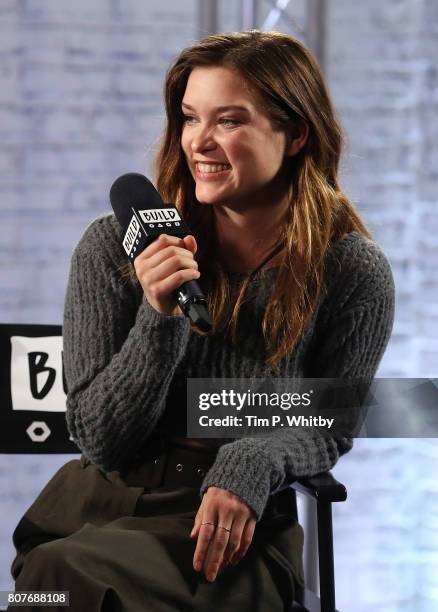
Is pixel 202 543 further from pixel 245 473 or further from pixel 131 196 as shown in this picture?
pixel 131 196

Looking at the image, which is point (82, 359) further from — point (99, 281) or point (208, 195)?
point (208, 195)

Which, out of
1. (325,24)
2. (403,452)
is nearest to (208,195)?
(325,24)

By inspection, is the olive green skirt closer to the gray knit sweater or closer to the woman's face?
the gray knit sweater

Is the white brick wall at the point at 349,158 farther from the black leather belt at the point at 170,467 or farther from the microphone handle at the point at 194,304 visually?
the microphone handle at the point at 194,304

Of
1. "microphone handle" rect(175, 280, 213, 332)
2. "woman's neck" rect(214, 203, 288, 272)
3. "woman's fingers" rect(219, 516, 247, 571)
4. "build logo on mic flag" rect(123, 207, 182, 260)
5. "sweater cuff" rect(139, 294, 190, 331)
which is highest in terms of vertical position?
"build logo on mic flag" rect(123, 207, 182, 260)

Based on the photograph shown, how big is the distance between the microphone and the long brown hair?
170mm

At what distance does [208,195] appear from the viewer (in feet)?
3.21

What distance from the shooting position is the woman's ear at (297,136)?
41.4 inches

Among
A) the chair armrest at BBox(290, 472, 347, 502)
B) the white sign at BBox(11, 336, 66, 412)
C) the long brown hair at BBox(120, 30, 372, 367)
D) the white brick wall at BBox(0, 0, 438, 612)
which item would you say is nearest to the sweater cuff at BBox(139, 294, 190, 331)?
the long brown hair at BBox(120, 30, 372, 367)

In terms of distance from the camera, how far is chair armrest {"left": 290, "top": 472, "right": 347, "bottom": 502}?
977mm

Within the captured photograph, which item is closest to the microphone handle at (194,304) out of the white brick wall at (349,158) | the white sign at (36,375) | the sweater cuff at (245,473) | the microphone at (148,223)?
the microphone at (148,223)

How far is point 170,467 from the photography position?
971 millimetres

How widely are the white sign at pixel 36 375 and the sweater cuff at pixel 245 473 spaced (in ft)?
1.94

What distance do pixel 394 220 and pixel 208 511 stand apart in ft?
3.53
